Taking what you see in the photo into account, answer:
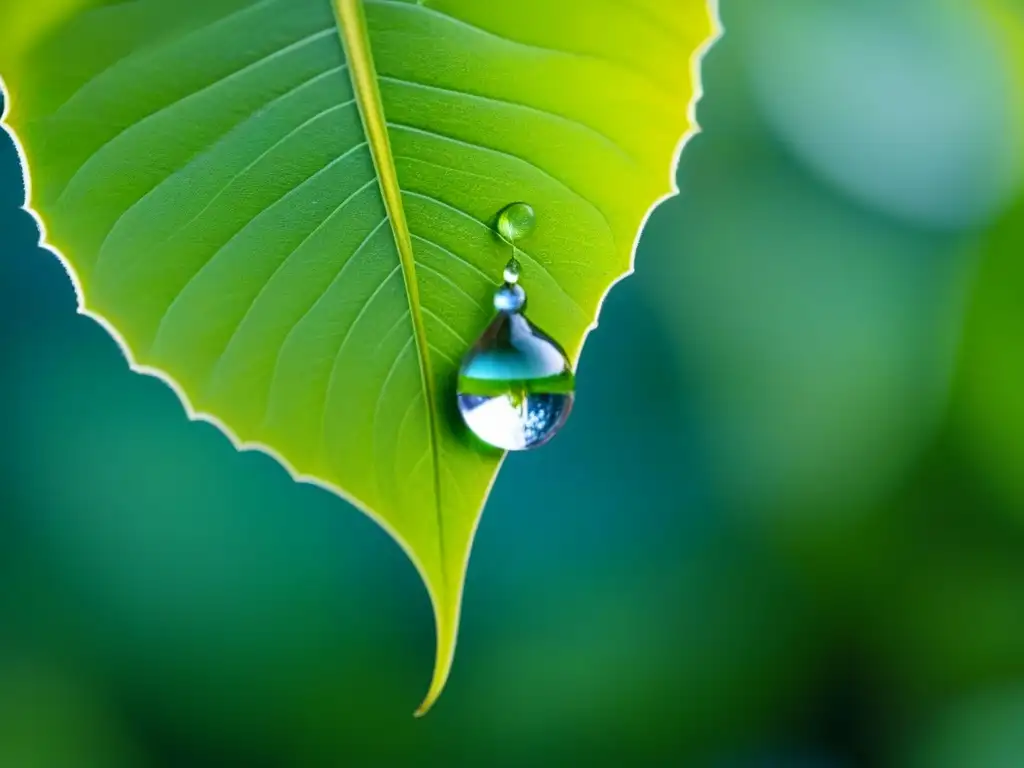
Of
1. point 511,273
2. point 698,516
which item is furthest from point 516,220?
point 698,516

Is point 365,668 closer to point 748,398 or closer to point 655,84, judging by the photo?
point 748,398

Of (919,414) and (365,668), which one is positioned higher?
(919,414)

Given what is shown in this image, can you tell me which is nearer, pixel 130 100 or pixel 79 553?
pixel 130 100

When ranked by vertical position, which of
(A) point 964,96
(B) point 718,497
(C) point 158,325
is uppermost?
(A) point 964,96

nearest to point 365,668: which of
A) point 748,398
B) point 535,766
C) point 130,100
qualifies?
point 535,766

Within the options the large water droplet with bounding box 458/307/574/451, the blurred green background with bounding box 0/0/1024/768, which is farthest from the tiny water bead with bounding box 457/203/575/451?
the blurred green background with bounding box 0/0/1024/768

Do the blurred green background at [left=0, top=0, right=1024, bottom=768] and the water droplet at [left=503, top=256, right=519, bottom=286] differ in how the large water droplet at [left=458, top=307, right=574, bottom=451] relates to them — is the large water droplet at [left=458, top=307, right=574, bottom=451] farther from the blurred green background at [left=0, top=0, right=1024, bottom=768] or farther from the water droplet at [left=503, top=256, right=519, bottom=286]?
the blurred green background at [left=0, top=0, right=1024, bottom=768]

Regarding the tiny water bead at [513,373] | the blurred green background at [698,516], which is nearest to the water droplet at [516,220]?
the tiny water bead at [513,373]

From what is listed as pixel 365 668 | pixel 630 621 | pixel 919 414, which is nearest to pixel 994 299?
pixel 919 414
